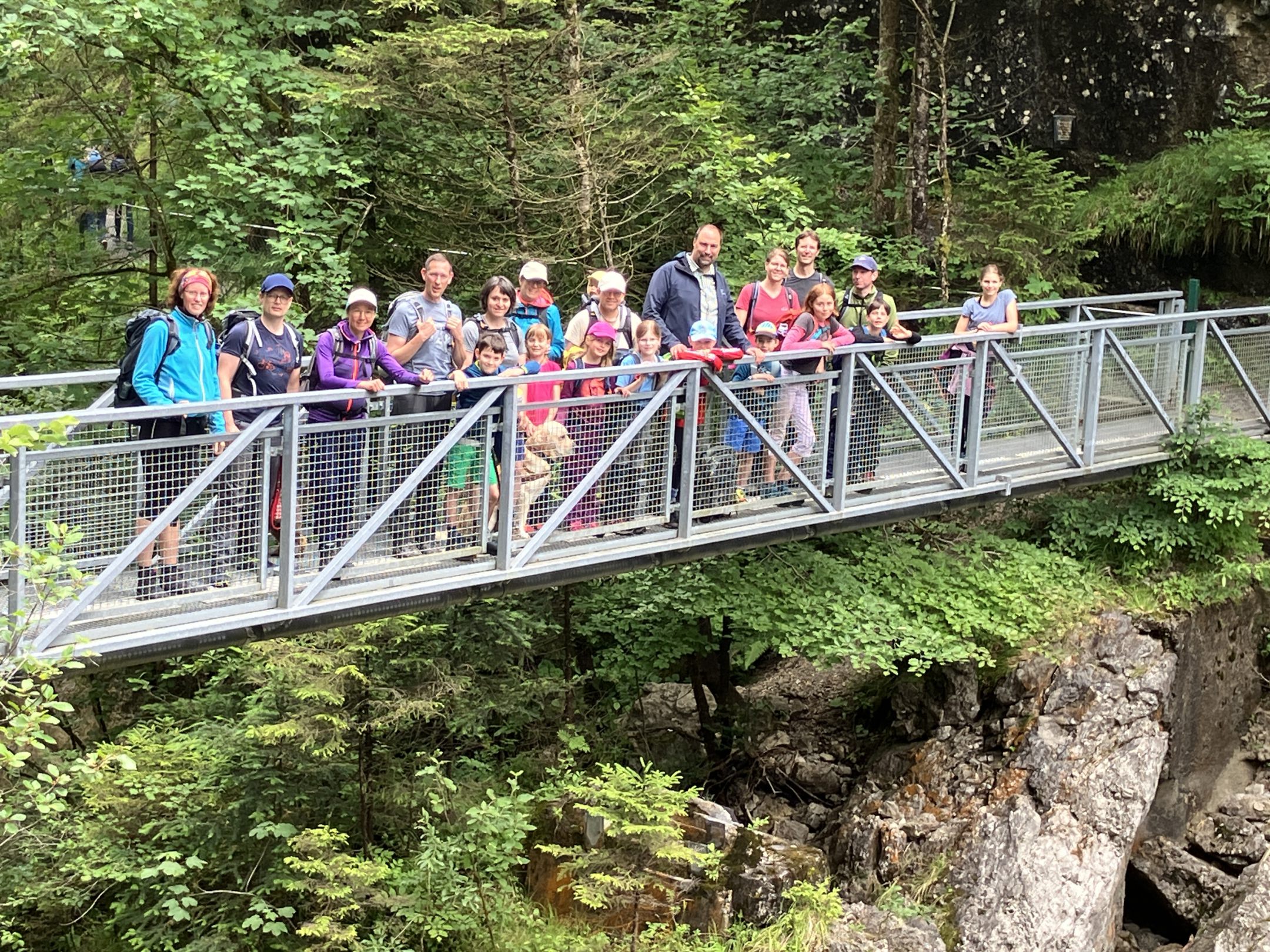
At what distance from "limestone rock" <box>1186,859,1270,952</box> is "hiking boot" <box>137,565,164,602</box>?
23.0 feet

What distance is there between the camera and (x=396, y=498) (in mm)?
6449

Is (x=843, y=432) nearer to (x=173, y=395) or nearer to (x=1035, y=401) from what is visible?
(x=1035, y=401)

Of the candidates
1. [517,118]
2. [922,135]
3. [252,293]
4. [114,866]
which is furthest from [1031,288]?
[114,866]

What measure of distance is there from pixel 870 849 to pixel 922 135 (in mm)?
7272

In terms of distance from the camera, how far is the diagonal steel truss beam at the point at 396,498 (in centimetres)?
630

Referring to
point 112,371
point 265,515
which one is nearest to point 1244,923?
point 265,515

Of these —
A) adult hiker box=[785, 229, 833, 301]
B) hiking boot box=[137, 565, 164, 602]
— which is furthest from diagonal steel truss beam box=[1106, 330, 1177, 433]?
hiking boot box=[137, 565, 164, 602]

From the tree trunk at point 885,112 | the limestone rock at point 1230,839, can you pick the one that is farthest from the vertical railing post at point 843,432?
the tree trunk at point 885,112

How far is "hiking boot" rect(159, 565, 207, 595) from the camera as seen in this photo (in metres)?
5.95

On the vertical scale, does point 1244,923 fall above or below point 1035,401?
below

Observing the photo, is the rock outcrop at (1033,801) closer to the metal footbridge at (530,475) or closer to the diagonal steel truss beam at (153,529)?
the metal footbridge at (530,475)

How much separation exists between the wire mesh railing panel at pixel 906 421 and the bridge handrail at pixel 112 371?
956mm

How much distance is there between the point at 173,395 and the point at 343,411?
2.74 feet

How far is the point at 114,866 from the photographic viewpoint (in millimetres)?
8352
